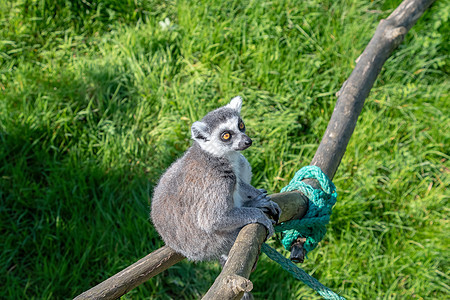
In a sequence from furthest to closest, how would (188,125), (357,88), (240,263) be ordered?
(188,125) → (357,88) → (240,263)

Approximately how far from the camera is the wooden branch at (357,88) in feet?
9.66

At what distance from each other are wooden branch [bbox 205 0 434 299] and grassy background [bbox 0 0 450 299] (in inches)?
37.1

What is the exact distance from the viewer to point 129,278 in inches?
83.4

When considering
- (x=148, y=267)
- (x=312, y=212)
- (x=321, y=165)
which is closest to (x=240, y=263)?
(x=148, y=267)

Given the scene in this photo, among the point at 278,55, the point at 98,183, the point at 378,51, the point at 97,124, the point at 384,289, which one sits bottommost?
the point at 384,289

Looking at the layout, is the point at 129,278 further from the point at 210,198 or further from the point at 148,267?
the point at 210,198

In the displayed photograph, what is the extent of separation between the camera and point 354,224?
13.4ft

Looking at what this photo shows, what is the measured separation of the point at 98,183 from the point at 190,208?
2158mm

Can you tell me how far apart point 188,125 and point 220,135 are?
6.37 ft

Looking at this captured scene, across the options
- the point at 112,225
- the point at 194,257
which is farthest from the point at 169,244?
the point at 112,225

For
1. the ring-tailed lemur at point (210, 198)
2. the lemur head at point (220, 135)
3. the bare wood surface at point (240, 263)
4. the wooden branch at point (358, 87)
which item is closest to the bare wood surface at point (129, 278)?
the ring-tailed lemur at point (210, 198)

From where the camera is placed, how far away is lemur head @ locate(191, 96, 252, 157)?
8.36 feet

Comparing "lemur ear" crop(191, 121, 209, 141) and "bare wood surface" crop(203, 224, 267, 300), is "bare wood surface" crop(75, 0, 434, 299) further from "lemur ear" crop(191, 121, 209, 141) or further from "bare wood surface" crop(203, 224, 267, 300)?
"lemur ear" crop(191, 121, 209, 141)

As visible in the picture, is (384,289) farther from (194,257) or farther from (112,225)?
(112,225)
